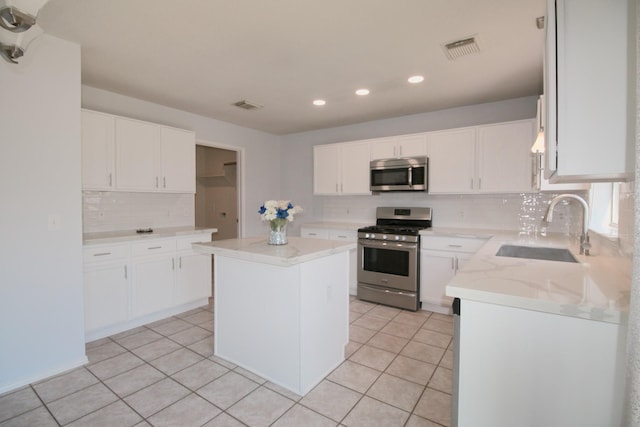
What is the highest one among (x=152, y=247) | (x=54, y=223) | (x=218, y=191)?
(x=218, y=191)

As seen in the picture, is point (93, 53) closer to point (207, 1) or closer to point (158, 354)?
point (207, 1)

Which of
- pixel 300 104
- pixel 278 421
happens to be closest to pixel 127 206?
pixel 300 104

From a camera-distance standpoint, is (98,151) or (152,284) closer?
(98,151)

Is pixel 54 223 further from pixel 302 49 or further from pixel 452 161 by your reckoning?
pixel 452 161

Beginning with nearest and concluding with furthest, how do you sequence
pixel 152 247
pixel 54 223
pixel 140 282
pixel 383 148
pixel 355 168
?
pixel 54 223
pixel 140 282
pixel 152 247
pixel 383 148
pixel 355 168

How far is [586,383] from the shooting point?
105 cm

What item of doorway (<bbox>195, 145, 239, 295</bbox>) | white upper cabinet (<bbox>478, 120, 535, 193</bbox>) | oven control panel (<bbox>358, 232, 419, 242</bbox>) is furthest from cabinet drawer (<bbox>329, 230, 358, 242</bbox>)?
doorway (<bbox>195, 145, 239, 295</bbox>)

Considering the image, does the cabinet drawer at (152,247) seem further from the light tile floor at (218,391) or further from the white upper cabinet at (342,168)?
the white upper cabinet at (342,168)

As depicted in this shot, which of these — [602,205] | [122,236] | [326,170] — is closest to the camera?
[602,205]

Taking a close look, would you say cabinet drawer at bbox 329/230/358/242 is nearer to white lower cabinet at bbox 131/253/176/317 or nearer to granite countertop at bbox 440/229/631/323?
white lower cabinet at bbox 131/253/176/317

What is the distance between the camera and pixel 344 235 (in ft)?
13.9

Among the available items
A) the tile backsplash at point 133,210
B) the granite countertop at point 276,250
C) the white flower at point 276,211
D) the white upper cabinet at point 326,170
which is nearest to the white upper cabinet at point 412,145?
the white upper cabinet at point 326,170

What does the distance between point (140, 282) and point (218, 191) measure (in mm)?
3688

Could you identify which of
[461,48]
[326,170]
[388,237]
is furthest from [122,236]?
[461,48]
